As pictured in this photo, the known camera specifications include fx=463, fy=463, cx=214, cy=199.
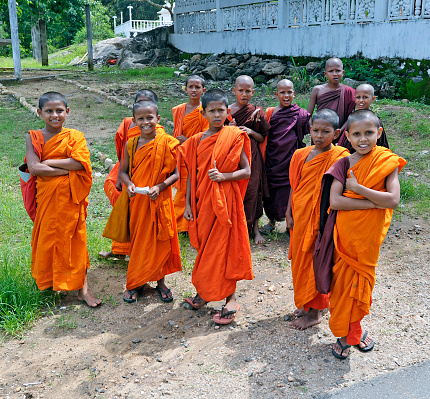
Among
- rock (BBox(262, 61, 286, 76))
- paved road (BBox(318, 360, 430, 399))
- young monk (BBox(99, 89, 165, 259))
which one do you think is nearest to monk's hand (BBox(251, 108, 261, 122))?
young monk (BBox(99, 89, 165, 259))

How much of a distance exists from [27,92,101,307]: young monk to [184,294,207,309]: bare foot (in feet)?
3.27

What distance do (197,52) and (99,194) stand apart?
13823mm

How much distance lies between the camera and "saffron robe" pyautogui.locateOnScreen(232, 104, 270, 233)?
522cm

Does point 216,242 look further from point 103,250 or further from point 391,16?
point 391,16

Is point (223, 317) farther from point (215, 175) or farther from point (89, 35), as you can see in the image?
point (89, 35)

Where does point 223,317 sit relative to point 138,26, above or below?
below

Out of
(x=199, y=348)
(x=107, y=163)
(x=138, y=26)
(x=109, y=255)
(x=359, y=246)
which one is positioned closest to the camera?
(x=359, y=246)

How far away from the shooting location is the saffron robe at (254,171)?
5.22m

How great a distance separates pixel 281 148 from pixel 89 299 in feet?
9.33

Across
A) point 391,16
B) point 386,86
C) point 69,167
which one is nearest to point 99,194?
point 69,167

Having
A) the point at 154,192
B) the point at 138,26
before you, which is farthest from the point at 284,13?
the point at 138,26

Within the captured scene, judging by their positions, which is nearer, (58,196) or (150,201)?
(58,196)

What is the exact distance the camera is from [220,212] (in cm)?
375

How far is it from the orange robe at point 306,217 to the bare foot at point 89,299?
1774mm
